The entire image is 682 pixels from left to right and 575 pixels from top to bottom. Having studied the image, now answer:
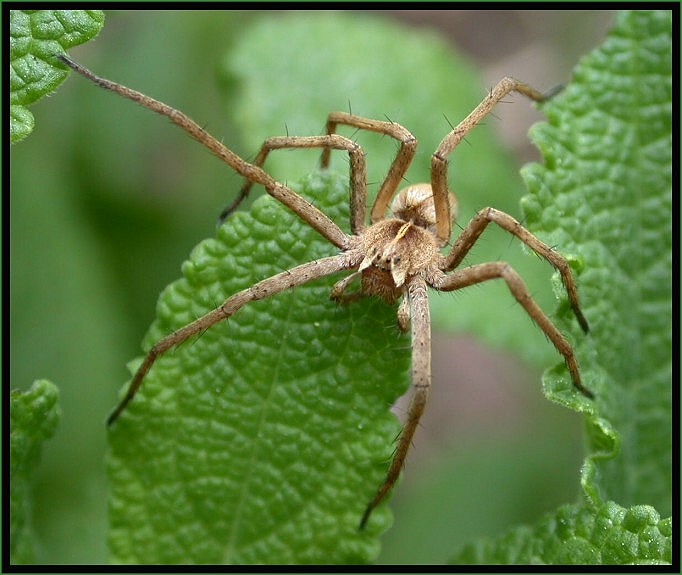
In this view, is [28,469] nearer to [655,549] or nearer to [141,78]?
[655,549]

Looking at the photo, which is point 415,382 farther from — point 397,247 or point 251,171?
point 251,171

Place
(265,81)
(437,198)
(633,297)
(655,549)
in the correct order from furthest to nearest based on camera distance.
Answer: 1. (265,81)
2. (437,198)
3. (633,297)
4. (655,549)

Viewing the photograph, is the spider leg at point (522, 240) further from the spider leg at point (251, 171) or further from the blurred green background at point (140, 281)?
the blurred green background at point (140, 281)

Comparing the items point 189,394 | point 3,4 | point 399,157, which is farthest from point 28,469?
point 399,157

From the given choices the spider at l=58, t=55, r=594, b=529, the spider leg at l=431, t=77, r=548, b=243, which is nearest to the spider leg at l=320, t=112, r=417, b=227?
the spider at l=58, t=55, r=594, b=529

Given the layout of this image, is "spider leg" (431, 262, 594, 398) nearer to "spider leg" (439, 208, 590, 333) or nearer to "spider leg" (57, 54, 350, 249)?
"spider leg" (439, 208, 590, 333)

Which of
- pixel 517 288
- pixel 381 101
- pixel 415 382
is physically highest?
pixel 381 101

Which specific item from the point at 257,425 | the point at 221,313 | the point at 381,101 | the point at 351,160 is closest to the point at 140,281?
the point at 381,101
